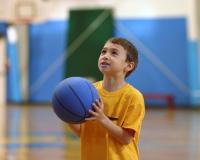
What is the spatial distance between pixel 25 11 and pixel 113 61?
1274cm

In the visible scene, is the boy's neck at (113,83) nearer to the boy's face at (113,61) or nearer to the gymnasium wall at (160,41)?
the boy's face at (113,61)

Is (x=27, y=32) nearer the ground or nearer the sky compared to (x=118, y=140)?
nearer the ground

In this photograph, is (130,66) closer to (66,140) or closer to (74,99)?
(74,99)

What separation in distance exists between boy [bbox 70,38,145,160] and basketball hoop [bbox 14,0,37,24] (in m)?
12.6

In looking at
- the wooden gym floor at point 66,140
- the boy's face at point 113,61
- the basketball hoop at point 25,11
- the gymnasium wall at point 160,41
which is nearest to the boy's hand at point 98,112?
the boy's face at point 113,61

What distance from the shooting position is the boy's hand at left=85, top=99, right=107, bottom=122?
2717 millimetres

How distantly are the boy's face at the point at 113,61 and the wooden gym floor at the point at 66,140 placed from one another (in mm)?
3270

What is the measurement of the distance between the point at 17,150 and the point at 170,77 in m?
9.92

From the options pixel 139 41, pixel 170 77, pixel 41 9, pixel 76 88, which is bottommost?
pixel 170 77

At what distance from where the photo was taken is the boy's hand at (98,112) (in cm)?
272

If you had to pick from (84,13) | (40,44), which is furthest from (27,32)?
(84,13)

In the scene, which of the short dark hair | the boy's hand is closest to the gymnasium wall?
the short dark hair

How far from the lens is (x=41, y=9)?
15711 mm

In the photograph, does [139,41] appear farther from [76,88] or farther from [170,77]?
[76,88]
